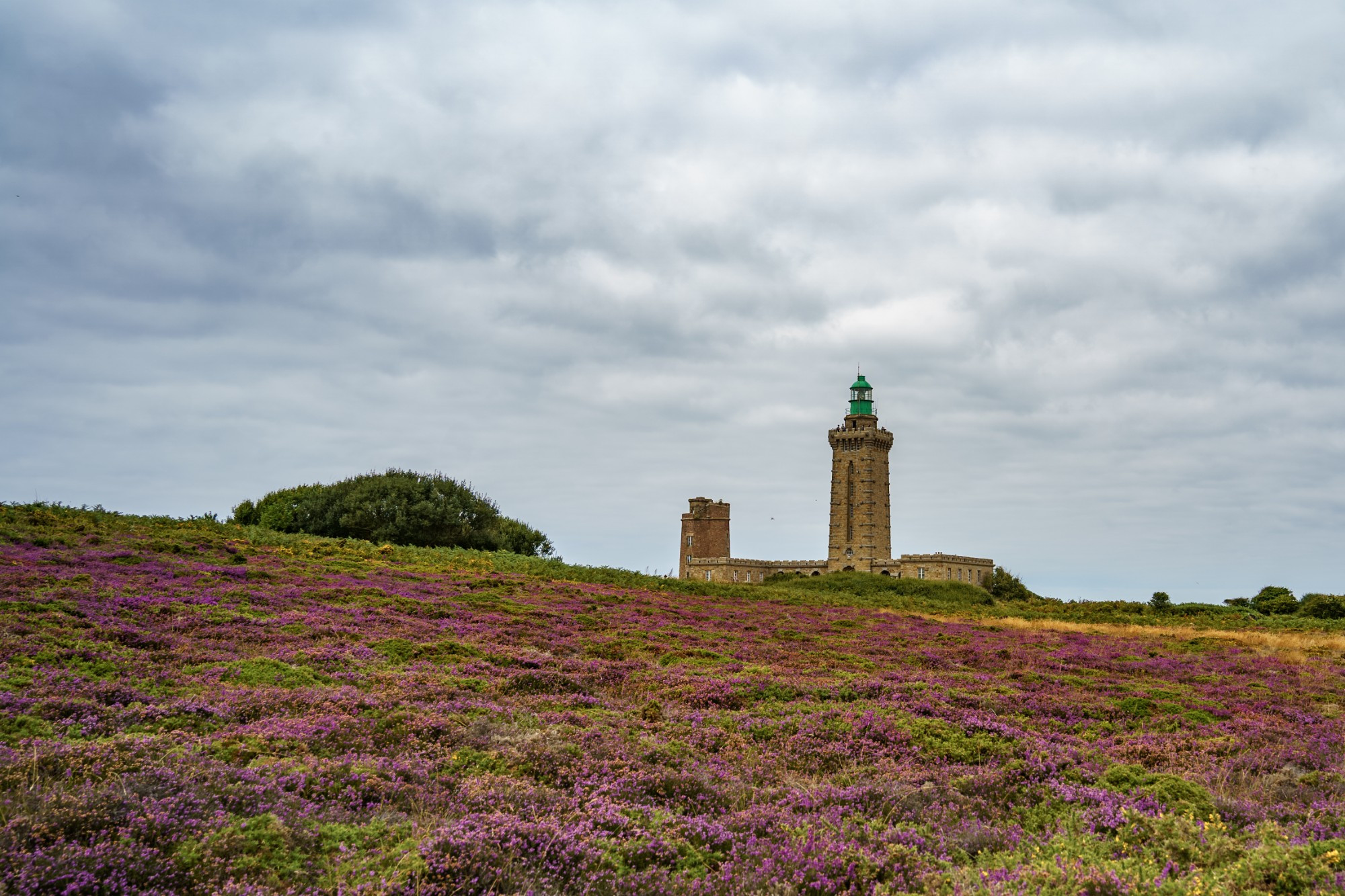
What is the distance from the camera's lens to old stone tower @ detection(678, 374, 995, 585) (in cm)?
8838

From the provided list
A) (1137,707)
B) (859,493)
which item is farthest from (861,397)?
(1137,707)

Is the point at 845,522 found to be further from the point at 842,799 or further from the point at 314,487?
the point at 842,799

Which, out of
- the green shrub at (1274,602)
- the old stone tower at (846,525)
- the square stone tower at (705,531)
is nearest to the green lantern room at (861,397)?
the old stone tower at (846,525)

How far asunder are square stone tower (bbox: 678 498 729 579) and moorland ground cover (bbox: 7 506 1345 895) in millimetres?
69045

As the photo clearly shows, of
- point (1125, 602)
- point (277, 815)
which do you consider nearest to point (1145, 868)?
point (277, 815)

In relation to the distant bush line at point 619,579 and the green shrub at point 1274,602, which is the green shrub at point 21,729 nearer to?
the distant bush line at point 619,579

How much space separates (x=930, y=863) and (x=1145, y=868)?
1837 millimetres

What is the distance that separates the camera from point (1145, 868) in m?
7.39

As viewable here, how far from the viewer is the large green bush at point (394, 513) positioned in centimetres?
6456

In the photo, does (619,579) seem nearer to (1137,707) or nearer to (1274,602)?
(1137,707)

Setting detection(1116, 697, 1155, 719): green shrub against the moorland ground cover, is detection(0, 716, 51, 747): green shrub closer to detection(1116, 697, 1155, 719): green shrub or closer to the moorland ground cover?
the moorland ground cover

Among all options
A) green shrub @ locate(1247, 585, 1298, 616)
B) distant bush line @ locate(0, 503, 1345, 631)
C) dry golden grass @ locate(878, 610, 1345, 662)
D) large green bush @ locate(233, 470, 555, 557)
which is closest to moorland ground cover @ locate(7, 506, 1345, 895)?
dry golden grass @ locate(878, 610, 1345, 662)

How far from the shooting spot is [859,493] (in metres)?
92.9

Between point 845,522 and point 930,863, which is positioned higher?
point 845,522
